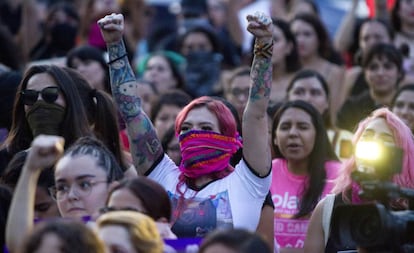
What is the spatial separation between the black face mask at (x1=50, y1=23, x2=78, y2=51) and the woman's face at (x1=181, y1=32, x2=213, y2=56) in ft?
4.75

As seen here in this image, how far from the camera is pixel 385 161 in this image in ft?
19.1

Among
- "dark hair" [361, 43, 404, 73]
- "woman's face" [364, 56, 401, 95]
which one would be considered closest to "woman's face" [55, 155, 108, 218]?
"woman's face" [364, 56, 401, 95]

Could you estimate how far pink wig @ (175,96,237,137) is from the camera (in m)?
7.30

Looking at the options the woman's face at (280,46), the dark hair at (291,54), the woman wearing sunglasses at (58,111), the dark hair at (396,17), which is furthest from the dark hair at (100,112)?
the dark hair at (396,17)

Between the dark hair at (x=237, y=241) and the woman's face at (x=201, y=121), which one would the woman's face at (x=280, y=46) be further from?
the dark hair at (x=237, y=241)

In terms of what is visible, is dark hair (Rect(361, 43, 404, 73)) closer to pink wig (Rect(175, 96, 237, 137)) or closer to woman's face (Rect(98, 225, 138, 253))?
pink wig (Rect(175, 96, 237, 137))

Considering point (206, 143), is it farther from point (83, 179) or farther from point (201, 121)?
point (83, 179)

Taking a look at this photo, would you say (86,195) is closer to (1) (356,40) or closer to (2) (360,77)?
(2) (360,77)

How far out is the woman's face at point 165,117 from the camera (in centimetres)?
1038

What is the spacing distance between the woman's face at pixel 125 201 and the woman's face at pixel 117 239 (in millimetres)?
441

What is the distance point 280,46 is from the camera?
38.3 ft

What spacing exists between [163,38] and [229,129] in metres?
7.64

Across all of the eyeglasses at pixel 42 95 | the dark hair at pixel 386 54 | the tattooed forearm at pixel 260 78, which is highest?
the tattooed forearm at pixel 260 78

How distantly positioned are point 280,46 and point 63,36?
271cm
